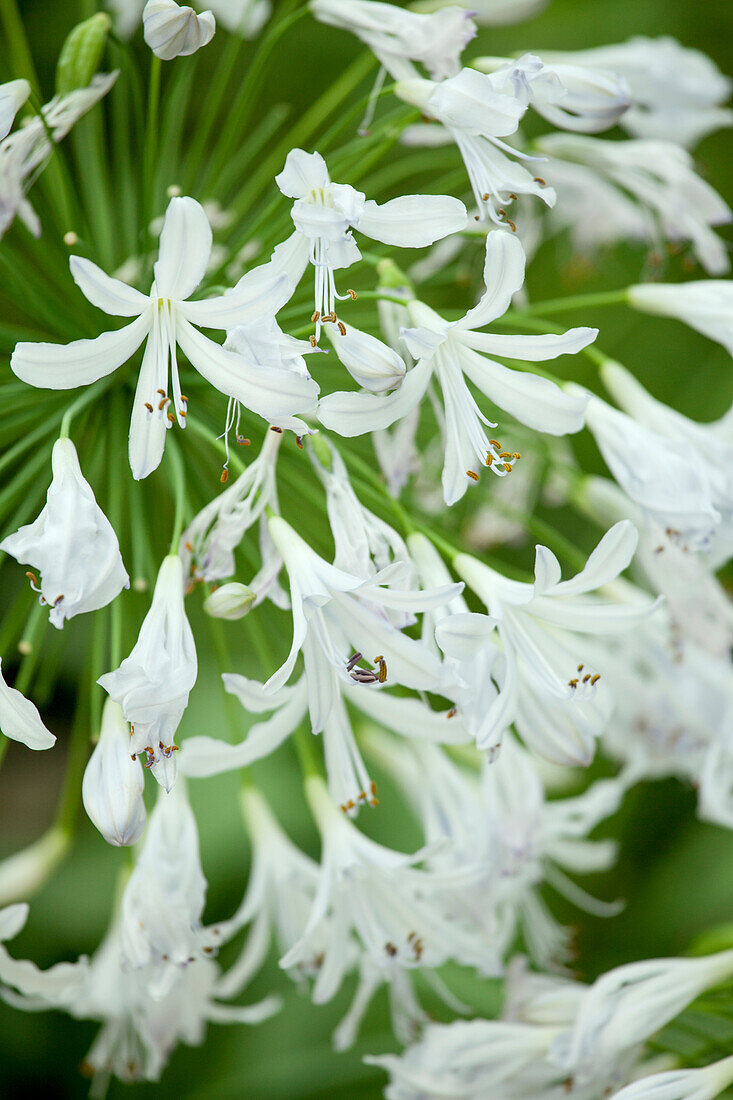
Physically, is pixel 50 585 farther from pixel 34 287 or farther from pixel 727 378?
pixel 727 378

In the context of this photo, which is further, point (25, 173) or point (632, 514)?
point (632, 514)

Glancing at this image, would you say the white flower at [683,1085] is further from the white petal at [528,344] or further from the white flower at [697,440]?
the white petal at [528,344]

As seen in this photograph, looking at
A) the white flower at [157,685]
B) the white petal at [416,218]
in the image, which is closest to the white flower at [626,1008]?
the white flower at [157,685]

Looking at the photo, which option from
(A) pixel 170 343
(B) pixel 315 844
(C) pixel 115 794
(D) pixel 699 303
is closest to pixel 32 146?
(A) pixel 170 343

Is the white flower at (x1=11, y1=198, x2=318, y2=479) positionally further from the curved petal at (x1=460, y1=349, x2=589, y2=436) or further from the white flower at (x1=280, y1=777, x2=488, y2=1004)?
the white flower at (x1=280, y1=777, x2=488, y2=1004)

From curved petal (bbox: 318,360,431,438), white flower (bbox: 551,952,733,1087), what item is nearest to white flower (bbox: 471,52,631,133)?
curved petal (bbox: 318,360,431,438)

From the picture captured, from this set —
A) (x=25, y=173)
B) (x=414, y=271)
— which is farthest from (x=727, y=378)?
(x=25, y=173)
